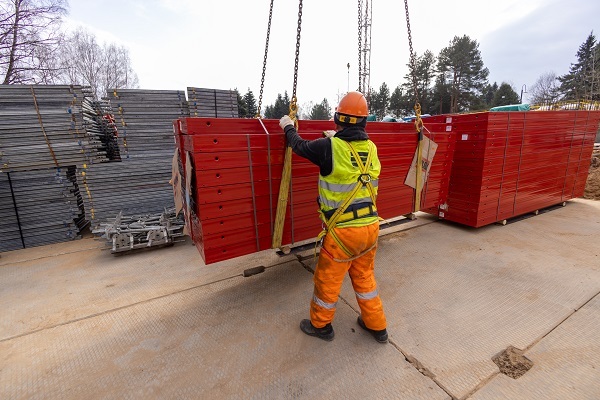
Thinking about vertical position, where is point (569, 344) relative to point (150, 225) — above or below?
below

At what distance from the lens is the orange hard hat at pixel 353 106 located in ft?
7.54

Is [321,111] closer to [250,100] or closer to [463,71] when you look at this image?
[250,100]

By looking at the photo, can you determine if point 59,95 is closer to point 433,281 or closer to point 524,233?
point 433,281

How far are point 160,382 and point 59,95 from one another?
5.59 meters

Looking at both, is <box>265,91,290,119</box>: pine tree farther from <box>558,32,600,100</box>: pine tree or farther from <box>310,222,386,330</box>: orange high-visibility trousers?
<box>310,222,386,330</box>: orange high-visibility trousers

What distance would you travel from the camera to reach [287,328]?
8.74 feet

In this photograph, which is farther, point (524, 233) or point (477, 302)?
point (524, 233)

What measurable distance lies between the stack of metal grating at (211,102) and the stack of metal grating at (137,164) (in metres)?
0.28

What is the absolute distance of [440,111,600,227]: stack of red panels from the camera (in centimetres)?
477

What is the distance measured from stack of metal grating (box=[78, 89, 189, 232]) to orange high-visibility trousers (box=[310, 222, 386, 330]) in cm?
452

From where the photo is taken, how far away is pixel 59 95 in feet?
16.5

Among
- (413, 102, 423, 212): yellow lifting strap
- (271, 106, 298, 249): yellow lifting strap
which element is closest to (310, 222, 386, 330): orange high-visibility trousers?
(271, 106, 298, 249): yellow lifting strap

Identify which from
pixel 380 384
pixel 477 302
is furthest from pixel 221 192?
pixel 477 302

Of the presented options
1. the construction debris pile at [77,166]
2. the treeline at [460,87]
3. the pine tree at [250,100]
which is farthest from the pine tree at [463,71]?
the construction debris pile at [77,166]
